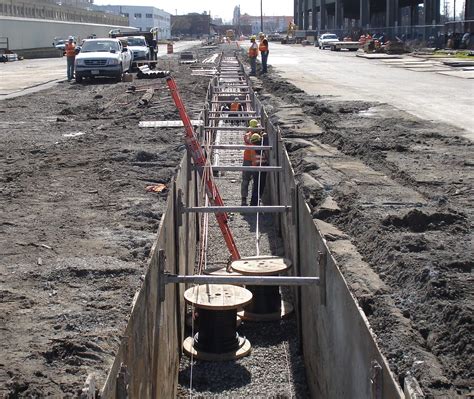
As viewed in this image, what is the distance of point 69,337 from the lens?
5297mm

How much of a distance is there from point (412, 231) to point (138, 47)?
118ft

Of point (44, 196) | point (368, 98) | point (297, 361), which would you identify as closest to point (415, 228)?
point (297, 361)

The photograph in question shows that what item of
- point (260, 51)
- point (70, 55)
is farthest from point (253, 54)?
point (70, 55)

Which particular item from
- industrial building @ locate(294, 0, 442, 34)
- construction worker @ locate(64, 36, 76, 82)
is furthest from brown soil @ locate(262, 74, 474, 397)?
industrial building @ locate(294, 0, 442, 34)

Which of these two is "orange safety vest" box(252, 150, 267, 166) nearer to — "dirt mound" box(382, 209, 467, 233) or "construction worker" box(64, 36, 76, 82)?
"dirt mound" box(382, 209, 467, 233)

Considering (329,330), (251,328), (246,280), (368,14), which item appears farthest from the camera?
(368,14)

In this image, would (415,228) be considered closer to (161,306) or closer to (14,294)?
(161,306)

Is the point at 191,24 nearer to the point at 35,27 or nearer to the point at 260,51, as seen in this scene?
the point at 35,27

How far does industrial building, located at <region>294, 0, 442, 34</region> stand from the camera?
68875 millimetres

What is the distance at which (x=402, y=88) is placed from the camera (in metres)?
25.9

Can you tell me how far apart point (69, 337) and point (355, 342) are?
1954 millimetres

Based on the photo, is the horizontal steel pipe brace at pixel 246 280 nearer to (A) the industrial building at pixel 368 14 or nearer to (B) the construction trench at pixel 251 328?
(B) the construction trench at pixel 251 328

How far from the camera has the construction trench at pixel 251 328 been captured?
4892 mm

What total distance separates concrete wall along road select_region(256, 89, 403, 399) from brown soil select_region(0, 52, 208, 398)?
1.58 meters
